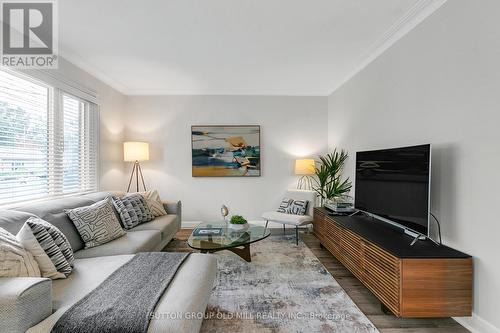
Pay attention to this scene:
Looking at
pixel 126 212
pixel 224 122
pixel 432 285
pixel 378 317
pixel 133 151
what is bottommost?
pixel 378 317

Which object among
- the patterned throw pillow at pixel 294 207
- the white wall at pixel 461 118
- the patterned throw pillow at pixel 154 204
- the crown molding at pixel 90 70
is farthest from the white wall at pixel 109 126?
the white wall at pixel 461 118

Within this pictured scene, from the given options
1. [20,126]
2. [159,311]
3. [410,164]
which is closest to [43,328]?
[159,311]

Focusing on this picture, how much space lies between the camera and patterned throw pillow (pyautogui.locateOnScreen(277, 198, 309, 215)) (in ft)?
13.5

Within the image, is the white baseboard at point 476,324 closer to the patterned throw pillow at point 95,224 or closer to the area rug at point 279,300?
the area rug at point 279,300

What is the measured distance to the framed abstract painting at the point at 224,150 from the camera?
15.3 feet

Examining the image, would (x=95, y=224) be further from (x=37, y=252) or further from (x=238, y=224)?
(x=238, y=224)

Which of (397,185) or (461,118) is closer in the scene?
(461,118)

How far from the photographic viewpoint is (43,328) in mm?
1242

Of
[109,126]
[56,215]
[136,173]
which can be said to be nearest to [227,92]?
[109,126]

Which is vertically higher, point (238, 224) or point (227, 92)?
point (227, 92)

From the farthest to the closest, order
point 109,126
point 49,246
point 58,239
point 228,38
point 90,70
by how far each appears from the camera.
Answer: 1. point 109,126
2. point 90,70
3. point 228,38
4. point 58,239
5. point 49,246

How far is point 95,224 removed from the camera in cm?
248

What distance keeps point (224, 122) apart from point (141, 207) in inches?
84.8

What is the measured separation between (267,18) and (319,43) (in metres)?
0.81
